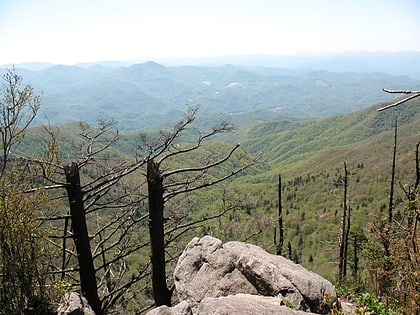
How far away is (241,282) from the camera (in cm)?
826

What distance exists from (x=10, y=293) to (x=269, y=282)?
17.6 ft

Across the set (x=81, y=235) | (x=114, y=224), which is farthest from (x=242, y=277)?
(x=114, y=224)

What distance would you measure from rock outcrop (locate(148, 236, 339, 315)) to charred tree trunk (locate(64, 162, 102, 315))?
226cm

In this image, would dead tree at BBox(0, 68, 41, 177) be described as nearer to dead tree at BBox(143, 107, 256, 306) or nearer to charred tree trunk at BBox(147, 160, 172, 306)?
dead tree at BBox(143, 107, 256, 306)

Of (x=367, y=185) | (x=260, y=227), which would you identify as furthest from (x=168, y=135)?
(x=367, y=185)

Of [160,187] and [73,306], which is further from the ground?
[160,187]

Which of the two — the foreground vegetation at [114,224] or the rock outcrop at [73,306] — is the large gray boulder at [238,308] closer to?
the foreground vegetation at [114,224]

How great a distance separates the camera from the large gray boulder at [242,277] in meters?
7.27

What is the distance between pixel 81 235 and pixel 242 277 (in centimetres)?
425

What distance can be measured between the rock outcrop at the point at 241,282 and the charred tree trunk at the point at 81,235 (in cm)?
226

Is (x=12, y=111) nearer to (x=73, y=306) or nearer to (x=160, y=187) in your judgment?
(x=160, y=187)

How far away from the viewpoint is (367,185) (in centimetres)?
10325

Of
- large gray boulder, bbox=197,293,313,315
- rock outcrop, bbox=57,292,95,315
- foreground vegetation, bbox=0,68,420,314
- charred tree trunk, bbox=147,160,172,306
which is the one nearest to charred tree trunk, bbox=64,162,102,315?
foreground vegetation, bbox=0,68,420,314

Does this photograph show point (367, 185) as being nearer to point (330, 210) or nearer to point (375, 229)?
point (330, 210)
